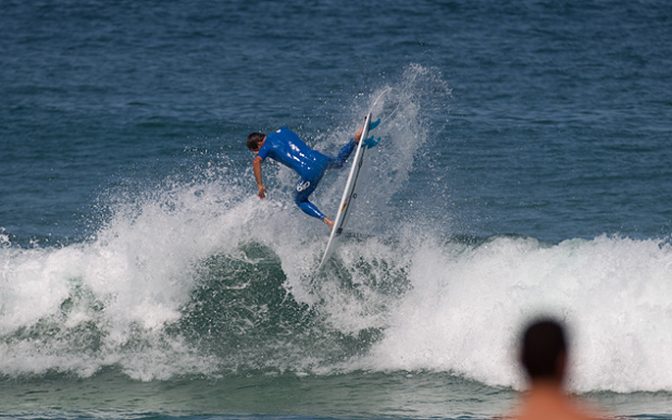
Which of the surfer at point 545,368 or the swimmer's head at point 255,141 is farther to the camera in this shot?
the swimmer's head at point 255,141

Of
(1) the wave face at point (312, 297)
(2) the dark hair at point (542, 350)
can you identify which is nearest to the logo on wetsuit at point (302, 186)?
(1) the wave face at point (312, 297)

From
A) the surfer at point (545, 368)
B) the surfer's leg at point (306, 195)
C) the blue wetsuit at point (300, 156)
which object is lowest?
the surfer at point (545, 368)

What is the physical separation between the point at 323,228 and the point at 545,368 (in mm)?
10168

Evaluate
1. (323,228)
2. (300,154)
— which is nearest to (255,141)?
(300,154)

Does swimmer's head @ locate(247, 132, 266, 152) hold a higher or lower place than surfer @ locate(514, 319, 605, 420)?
higher

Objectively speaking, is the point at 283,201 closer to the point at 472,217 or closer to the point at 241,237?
the point at 241,237

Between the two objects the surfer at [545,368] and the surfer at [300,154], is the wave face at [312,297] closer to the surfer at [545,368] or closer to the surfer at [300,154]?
the surfer at [300,154]

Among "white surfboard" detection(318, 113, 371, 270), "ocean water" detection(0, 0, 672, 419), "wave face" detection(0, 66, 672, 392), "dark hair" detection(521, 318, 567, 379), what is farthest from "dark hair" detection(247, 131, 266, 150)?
"dark hair" detection(521, 318, 567, 379)

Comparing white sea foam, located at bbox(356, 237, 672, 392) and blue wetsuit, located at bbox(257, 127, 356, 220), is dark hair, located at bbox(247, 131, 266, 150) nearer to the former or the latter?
blue wetsuit, located at bbox(257, 127, 356, 220)

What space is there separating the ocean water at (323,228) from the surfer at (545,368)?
574 centimetres

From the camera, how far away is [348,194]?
42.8 ft

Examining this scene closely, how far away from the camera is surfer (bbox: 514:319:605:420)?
153 inches

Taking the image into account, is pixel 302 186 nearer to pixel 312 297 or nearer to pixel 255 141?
pixel 255 141

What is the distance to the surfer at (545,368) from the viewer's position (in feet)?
12.7
